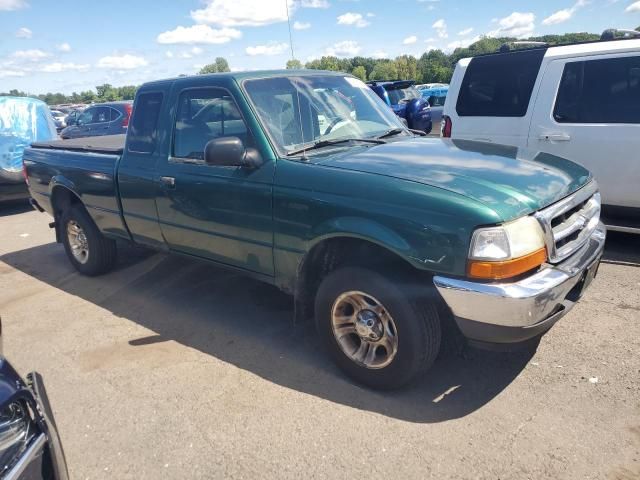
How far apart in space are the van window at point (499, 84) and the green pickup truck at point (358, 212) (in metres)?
1.87

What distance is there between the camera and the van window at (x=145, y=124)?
4094 mm

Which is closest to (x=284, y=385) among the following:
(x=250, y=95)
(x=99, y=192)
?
(x=250, y=95)

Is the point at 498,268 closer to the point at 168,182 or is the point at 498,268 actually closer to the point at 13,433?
the point at 13,433

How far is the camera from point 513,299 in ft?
7.80

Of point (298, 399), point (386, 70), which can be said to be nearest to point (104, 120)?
point (298, 399)

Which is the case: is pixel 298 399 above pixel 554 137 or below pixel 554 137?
below

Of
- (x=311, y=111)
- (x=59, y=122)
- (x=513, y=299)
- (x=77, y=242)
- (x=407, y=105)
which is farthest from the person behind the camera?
(x=59, y=122)

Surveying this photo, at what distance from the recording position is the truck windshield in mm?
3400

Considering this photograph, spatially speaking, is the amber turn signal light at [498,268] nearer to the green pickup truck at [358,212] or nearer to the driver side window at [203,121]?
the green pickup truck at [358,212]

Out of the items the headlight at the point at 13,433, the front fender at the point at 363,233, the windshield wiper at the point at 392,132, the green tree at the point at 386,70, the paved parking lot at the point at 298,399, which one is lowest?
the paved parking lot at the point at 298,399

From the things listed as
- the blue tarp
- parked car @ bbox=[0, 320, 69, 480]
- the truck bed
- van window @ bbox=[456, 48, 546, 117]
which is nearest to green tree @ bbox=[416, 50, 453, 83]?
the blue tarp

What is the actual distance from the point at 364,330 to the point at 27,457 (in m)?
1.81

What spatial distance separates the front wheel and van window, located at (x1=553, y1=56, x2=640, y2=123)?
11.0 ft

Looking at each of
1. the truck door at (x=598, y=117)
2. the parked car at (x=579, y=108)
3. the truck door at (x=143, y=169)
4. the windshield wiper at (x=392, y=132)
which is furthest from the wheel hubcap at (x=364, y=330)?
the truck door at (x=598, y=117)
